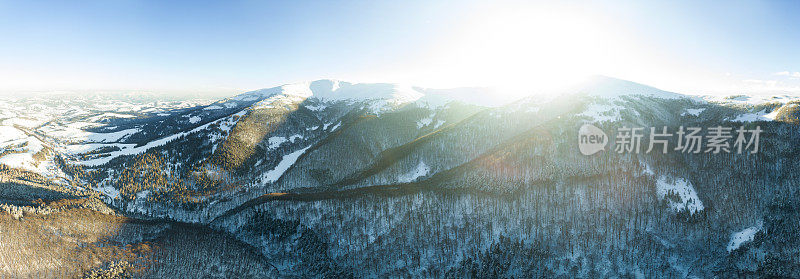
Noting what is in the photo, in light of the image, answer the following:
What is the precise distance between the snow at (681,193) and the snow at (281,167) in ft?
483

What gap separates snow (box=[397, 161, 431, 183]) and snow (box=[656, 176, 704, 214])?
7580 centimetres

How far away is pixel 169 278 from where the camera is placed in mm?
74812

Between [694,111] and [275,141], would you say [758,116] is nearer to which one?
[694,111]

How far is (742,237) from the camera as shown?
2808 inches

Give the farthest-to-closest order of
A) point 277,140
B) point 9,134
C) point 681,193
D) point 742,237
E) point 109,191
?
point 277,140 < point 9,134 < point 109,191 < point 681,193 < point 742,237

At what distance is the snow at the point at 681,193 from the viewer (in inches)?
3000

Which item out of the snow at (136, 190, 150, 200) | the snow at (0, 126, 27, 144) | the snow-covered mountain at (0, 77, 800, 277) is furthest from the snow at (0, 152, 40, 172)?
the snow at (0, 126, 27, 144)

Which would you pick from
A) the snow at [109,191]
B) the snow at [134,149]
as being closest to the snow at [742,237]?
the snow at [109,191]

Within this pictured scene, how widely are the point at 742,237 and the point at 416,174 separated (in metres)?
96.1

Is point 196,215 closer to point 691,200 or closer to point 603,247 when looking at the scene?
point 603,247

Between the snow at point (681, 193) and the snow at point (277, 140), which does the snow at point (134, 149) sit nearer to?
the snow at point (277, 140)

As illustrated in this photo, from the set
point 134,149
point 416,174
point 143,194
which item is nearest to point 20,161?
point 134,149

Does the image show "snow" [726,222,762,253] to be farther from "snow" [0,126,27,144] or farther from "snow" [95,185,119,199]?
"snow" [0,126,27,144]

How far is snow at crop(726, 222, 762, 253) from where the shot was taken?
7062 cm
